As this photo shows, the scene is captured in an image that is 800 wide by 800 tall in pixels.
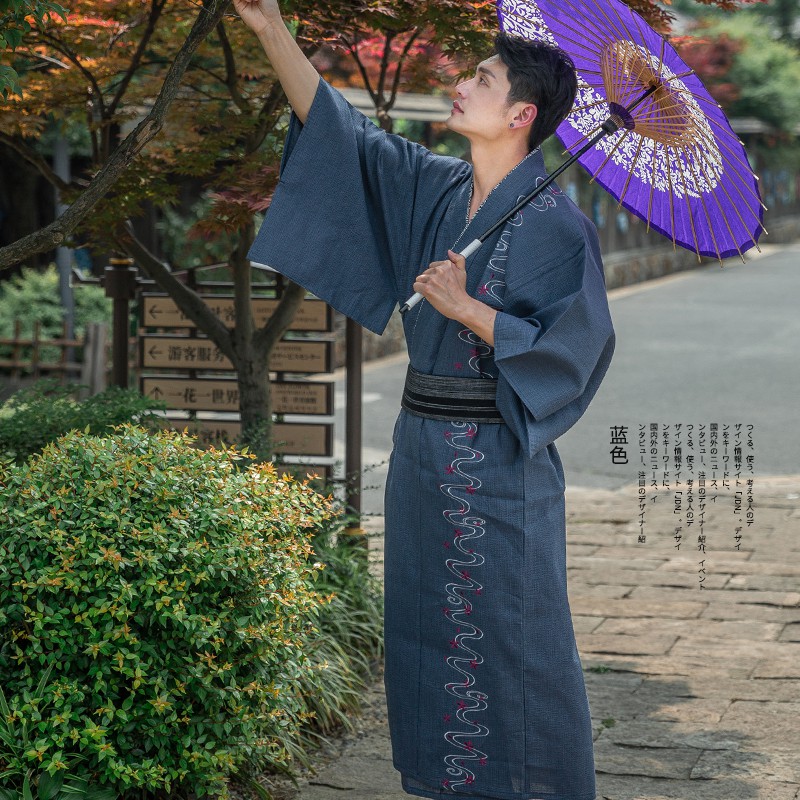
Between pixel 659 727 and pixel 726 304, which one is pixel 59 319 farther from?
pixel 726 304

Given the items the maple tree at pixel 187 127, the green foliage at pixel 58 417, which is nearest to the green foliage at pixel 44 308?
the maple tree at pixel 187 127

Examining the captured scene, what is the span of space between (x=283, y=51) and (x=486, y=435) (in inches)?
40.9

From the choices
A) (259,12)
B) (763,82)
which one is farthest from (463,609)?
(763,82)

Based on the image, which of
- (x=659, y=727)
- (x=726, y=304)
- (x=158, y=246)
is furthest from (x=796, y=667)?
(x=726, y=304)

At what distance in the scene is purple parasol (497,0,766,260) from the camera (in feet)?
10.00

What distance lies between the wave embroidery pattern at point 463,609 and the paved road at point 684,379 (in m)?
2.07

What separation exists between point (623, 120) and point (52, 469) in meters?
1.68

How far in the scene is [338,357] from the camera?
12.5m

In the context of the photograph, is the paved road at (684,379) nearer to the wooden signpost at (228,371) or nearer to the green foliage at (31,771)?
the wooden signpost at (228,371)

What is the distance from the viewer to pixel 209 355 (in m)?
5.84

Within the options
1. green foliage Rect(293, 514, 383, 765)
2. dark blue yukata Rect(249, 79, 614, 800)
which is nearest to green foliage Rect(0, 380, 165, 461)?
green foliage Rect(293, 514, 383, 765)

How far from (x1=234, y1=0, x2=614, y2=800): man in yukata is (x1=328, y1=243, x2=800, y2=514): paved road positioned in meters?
2.04

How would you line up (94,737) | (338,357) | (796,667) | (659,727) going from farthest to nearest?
(338,357) < (796,667) < (659,727) < (94,737)

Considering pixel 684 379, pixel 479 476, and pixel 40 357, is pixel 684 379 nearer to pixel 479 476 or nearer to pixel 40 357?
pixel 40 357
